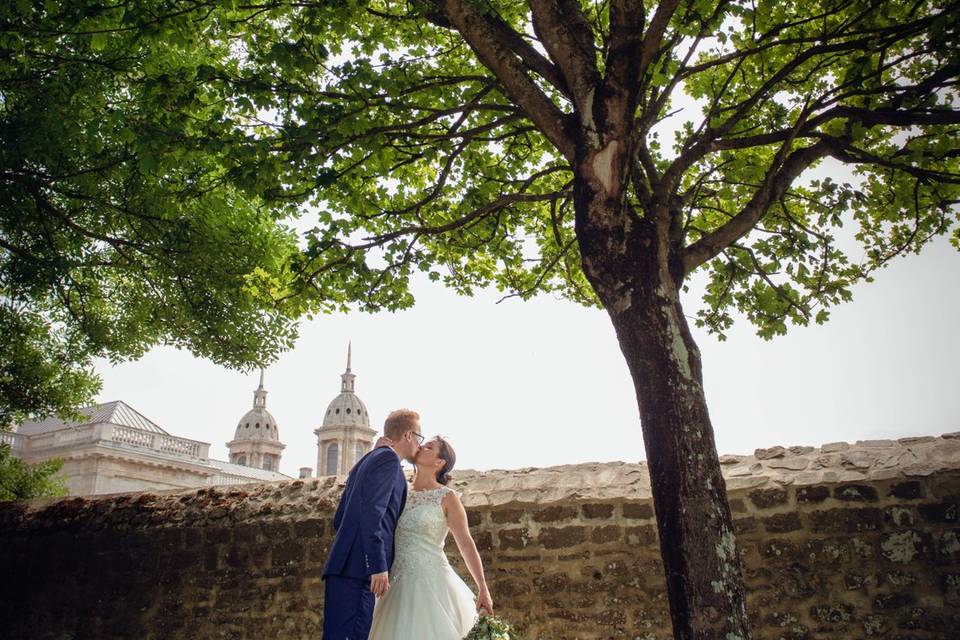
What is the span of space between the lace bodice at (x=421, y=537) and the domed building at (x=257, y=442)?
9793cm

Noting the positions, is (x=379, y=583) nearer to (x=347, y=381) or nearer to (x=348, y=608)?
(x=348, y=608)

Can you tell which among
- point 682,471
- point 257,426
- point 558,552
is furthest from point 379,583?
point 257,426

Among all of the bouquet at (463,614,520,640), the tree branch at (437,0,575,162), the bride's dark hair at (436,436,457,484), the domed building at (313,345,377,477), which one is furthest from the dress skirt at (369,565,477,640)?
the domed building at (313,345,377,477)

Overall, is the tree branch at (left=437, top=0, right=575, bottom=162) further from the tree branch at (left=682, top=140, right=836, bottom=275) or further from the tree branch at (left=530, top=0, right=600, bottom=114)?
the tree branch at (left=682, top=140, right=836, bottom=275)

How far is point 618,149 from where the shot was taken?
13.3ft

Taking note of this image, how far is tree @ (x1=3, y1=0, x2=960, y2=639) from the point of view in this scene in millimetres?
3846

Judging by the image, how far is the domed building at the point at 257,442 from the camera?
97375 millimetres

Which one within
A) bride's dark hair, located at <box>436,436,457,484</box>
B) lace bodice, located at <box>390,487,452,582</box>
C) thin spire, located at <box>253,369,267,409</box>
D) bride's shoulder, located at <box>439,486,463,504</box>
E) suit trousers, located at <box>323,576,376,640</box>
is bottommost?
suit trousers, located at <box>323,576,376,640</box>

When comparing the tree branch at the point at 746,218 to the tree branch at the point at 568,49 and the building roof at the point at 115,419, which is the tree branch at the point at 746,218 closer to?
the tree branch at the point at 568,49

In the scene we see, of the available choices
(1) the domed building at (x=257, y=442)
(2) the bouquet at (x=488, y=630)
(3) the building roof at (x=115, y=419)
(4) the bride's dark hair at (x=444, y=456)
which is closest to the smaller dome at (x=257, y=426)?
(1) the domed building at (x=257, y=442)

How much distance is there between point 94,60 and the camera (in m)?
7.68

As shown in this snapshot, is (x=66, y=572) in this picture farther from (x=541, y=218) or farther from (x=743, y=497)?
(x=743, y=497)

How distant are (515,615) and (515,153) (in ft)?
15.4

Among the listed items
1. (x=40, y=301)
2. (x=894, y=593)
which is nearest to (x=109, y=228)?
(x=40, y=301)
